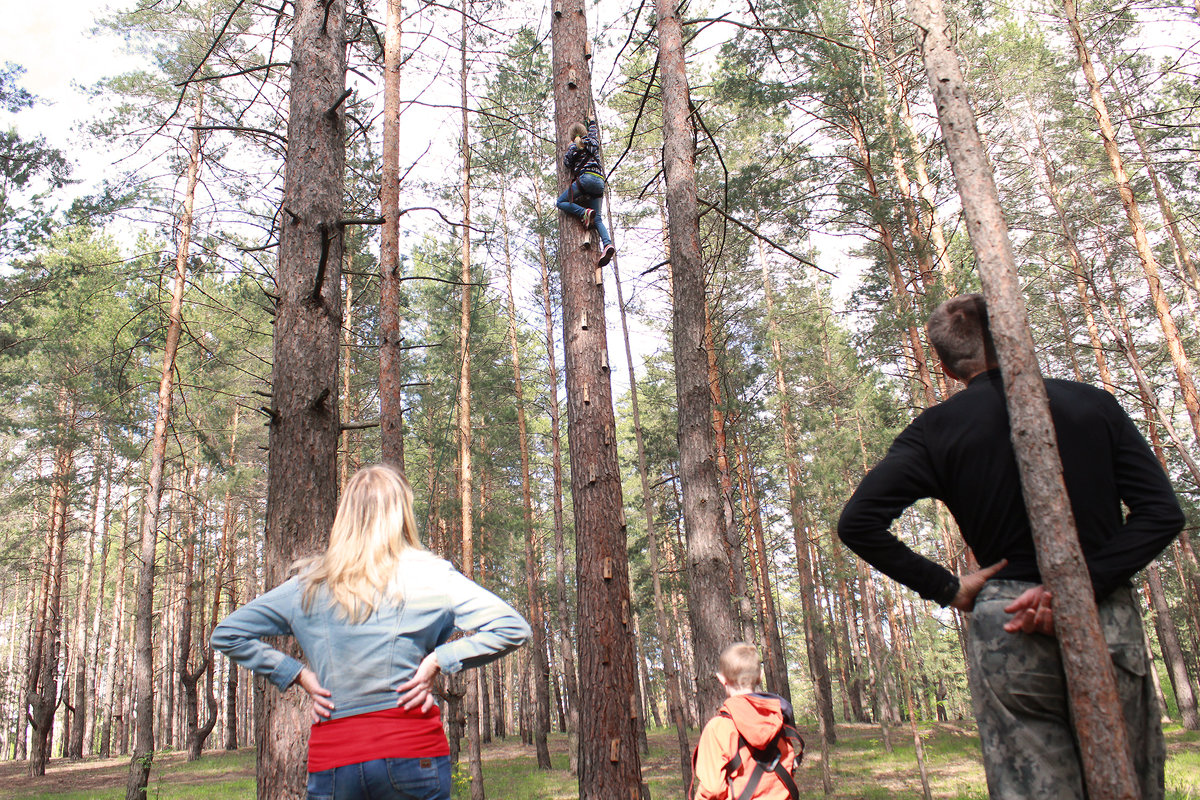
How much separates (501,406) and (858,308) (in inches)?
389

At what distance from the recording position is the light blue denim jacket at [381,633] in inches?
85.0

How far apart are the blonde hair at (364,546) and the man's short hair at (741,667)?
6.73 ft

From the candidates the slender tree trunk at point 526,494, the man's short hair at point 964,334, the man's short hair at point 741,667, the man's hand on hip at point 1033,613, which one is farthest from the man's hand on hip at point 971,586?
the slender tree trunk at point 526,494

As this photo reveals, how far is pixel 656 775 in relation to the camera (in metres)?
15.4

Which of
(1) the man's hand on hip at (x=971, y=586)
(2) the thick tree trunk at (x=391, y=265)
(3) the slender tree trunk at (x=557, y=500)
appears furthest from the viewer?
(3) the slender tree trunk at (x=557, y=500)

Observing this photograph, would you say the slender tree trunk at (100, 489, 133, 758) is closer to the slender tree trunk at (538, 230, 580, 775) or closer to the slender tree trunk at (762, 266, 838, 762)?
the slender tree trunk at (538, 230, 580, 775)

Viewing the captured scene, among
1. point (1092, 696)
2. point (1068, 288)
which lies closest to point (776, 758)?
point (1092, 696)

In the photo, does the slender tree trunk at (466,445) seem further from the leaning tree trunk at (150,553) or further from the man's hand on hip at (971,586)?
the man's hand on hip at (971,586)

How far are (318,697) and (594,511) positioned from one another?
2490 millimetres

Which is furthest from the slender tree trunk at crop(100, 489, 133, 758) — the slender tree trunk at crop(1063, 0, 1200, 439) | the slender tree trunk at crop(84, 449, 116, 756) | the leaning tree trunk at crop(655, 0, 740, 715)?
the slender tree trunk at crop(1063, 0, 1200, 439)

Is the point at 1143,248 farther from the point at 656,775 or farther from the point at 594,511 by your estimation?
the point at 656,775

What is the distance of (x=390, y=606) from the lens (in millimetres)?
2250

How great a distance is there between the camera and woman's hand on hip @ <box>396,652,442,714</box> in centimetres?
212

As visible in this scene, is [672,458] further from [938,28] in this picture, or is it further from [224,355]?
[938,28]
